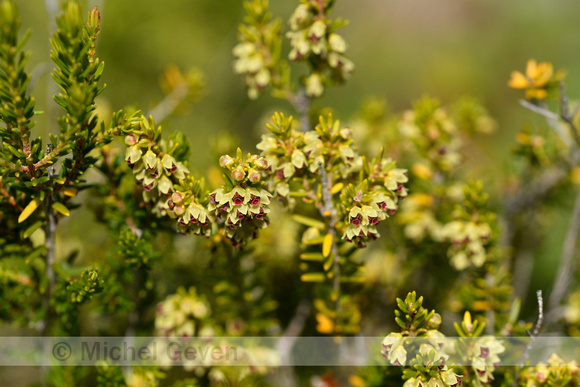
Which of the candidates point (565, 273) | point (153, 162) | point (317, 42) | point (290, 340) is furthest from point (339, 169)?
point (565, 273)

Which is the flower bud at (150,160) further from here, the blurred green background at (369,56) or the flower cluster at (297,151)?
the blurred green background at (369,56)

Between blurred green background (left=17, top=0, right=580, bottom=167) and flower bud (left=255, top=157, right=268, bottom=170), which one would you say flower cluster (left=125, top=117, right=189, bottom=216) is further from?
blurred green background (left=17, top=0, right=580, bottom=167)

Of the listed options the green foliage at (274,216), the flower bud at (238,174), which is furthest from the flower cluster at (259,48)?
the flower bud at (238,174)

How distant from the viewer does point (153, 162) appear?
45.1 inches

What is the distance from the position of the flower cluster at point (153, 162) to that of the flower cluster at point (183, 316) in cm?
40

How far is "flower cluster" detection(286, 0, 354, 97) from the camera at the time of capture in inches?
55.5

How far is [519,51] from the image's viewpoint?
5102mm

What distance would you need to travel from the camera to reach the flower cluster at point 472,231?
1517 millimetres

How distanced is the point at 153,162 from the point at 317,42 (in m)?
0.66

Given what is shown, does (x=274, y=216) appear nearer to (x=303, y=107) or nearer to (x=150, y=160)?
(x=303, y=107)

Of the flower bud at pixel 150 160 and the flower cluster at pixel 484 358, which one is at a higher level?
the flower bud at pixel 150 160

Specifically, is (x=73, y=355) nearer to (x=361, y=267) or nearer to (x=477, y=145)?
(x=361, y=267)

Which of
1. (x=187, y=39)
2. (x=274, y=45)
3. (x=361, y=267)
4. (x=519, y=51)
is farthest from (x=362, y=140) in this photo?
(x=519, y=51)

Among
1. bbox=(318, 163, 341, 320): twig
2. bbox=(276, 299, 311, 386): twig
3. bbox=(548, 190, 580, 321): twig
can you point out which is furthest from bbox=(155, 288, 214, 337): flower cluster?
bbox=(548, 190, 580, 321): twig
